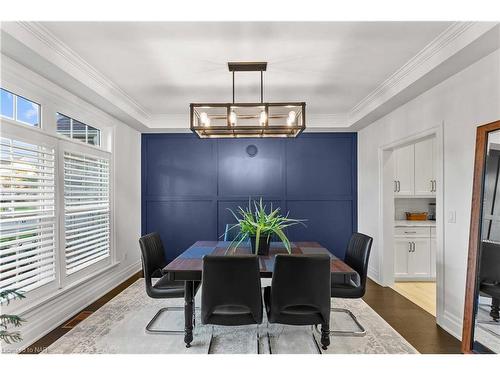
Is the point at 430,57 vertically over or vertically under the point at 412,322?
over

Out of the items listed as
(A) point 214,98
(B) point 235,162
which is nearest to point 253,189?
(B) point 235,162

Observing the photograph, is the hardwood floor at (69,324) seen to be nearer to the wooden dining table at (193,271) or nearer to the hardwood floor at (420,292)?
the wooden dining table at (193,271)

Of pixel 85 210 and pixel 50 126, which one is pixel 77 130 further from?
pixel 85 210

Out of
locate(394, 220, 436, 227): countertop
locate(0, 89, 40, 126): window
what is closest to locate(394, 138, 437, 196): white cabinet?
locate(394, 220, 436, 227): countertop

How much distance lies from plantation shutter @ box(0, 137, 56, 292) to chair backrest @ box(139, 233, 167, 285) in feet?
2.88

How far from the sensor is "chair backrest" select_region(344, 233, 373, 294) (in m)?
2.80

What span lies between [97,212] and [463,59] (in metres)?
4.10

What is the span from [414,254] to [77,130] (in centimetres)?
472

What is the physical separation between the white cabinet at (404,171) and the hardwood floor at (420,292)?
131 cm

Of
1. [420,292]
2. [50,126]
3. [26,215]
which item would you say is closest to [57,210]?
[26,215]

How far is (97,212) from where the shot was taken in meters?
3.83

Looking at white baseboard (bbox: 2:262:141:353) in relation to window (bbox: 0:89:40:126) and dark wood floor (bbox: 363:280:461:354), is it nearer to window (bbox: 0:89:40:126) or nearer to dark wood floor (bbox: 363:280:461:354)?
window (bbox: 0:89:40:126)

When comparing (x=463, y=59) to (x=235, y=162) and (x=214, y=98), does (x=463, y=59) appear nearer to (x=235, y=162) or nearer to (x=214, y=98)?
(x=214, y=98)

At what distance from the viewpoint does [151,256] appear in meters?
2.98
